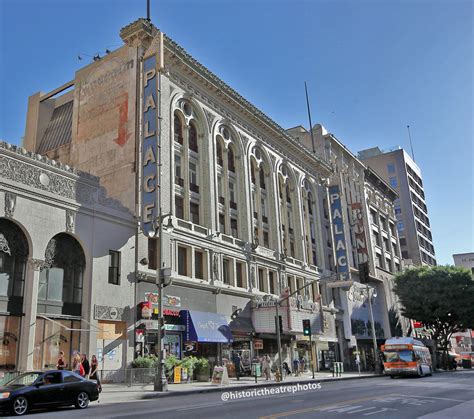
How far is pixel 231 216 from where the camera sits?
3966cm

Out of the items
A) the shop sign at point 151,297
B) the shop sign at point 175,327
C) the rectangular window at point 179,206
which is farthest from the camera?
the rectangular window at point 179,206

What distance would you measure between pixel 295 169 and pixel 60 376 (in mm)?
39533

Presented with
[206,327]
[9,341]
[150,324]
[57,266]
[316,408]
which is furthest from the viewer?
[206,327]

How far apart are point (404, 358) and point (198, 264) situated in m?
17.0

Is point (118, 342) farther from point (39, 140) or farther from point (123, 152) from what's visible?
point (39, 140)

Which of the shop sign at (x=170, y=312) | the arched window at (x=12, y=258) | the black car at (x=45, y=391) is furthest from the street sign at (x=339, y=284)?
the black car at (x=45, y=391)

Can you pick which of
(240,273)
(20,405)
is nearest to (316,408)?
(20,405)

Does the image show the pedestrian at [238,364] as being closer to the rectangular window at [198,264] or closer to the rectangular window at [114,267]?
the rectangular window at [198,264]

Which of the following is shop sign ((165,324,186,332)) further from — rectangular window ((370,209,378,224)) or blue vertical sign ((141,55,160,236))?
rectangular window ((370,209,378,224))

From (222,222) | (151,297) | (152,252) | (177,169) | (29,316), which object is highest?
(177,169)

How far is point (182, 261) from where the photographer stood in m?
33.1

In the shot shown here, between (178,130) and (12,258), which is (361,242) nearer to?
(178,130)

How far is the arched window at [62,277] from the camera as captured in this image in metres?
23.8

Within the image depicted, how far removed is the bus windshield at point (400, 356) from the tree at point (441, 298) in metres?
21.6
